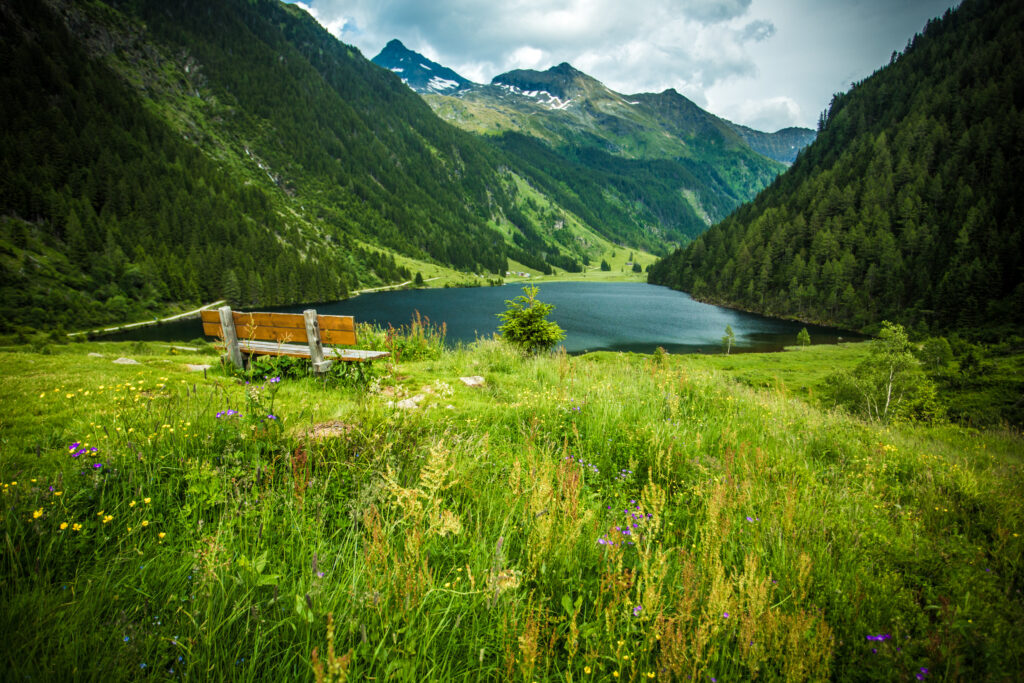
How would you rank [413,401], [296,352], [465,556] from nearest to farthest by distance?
[465,556] < [413,401] < [296,352]

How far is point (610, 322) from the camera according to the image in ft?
285

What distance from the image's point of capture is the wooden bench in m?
8.20

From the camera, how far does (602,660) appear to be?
80.2 inches

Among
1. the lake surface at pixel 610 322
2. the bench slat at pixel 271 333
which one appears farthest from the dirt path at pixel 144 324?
the bench slat at pixel 271 333

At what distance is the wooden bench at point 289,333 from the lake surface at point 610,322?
4124 centimetres

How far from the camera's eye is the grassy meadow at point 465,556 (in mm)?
1709

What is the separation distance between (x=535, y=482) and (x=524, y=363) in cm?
734

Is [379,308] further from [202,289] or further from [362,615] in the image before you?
[362,615]

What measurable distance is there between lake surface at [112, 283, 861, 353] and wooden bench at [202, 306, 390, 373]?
135 ft

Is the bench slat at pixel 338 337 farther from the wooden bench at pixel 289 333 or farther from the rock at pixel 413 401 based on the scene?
the rock at pixel 413 401

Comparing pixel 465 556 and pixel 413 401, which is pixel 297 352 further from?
pixel 465 556

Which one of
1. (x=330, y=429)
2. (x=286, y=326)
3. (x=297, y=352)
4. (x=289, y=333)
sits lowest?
(x=330, y=429)

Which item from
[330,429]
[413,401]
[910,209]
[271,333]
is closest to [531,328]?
[271,333]

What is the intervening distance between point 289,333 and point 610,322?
271 feet
